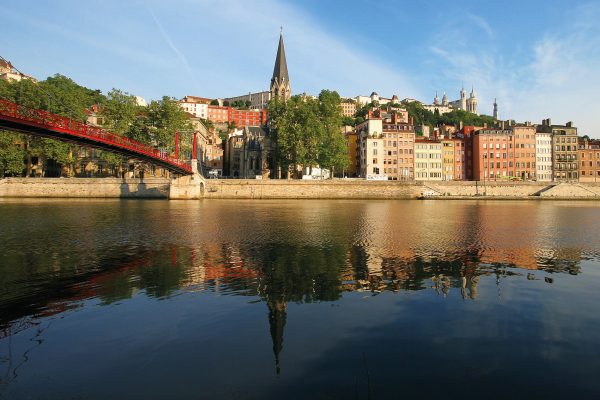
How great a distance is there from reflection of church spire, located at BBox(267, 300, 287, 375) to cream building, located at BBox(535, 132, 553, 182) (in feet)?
389

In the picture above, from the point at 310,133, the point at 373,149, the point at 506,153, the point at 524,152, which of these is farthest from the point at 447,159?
the point at 310,133

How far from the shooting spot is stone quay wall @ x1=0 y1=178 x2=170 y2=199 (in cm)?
7656

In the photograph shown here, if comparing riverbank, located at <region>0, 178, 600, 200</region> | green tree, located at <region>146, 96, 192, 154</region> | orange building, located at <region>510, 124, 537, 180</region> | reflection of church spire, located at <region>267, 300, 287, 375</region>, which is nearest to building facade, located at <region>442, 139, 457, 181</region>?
orange building, located at <region>510, 124, 537, 180</region>

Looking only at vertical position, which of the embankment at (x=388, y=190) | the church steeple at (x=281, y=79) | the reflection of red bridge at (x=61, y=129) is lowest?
the embankment at (x=388, y=190)

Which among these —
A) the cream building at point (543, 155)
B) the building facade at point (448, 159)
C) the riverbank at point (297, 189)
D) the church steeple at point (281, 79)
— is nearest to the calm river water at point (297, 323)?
the riverbank at point (297, 189)

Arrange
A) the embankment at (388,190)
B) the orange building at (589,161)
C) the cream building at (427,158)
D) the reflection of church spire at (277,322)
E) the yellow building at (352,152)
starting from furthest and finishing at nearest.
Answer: the yellow building at (352,152)
the orange building at (589,161)
the cream building at (427,158)
the embankment at (388,190)
the reflection of church spire at (277,322)

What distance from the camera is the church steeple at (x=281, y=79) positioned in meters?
125

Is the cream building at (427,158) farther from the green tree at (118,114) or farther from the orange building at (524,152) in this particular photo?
the green tree at (118,114)

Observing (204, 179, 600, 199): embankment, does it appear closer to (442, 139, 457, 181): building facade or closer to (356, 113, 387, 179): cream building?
(356, 113, 387, 179): cream building

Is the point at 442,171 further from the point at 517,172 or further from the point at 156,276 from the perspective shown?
the point at 156,276

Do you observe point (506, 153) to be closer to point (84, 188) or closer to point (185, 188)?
point (185, 188)

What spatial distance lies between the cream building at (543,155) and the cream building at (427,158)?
2669 centimetres

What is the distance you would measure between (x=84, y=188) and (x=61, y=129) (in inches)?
1935

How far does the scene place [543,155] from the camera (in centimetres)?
11125
